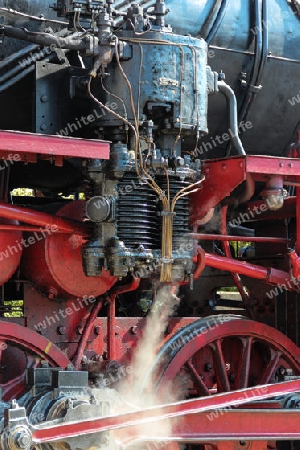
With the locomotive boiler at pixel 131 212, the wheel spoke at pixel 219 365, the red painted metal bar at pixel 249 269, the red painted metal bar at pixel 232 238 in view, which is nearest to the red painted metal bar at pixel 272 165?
the locomotive boiler at pixel 131 212

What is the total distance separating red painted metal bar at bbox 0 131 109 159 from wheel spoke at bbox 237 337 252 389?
1.90 meters

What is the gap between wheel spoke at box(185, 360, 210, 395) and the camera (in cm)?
606

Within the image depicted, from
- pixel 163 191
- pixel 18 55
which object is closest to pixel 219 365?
pixel 163 191

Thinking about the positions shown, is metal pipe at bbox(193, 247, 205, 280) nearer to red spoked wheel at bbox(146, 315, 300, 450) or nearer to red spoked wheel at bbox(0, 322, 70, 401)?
red spoked wheel at bbox(146, 315, 300, 450)

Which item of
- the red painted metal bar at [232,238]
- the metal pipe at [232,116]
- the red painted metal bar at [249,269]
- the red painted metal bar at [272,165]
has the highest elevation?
the metal pipe at [232,116]

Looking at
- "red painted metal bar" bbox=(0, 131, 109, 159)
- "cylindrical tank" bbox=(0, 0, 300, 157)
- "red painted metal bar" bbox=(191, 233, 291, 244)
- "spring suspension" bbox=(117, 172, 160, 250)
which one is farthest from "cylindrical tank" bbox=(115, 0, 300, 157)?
"red painted metal bar" bbox=(0, 131, 109, 159)

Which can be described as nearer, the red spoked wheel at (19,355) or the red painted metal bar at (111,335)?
the red spoked wheel at (19,355)

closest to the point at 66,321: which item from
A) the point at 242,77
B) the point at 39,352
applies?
the point at 39,352

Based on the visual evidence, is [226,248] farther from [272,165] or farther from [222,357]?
[272,165]

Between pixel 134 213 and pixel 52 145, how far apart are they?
691 millimetres

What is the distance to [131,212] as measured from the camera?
5.32m

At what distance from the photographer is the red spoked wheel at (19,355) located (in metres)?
5.25

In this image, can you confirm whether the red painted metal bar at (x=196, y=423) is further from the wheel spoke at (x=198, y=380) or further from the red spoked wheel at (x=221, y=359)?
the wheel spoke at (x=198, y=380)

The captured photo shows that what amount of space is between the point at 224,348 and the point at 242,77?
1.84 metres
